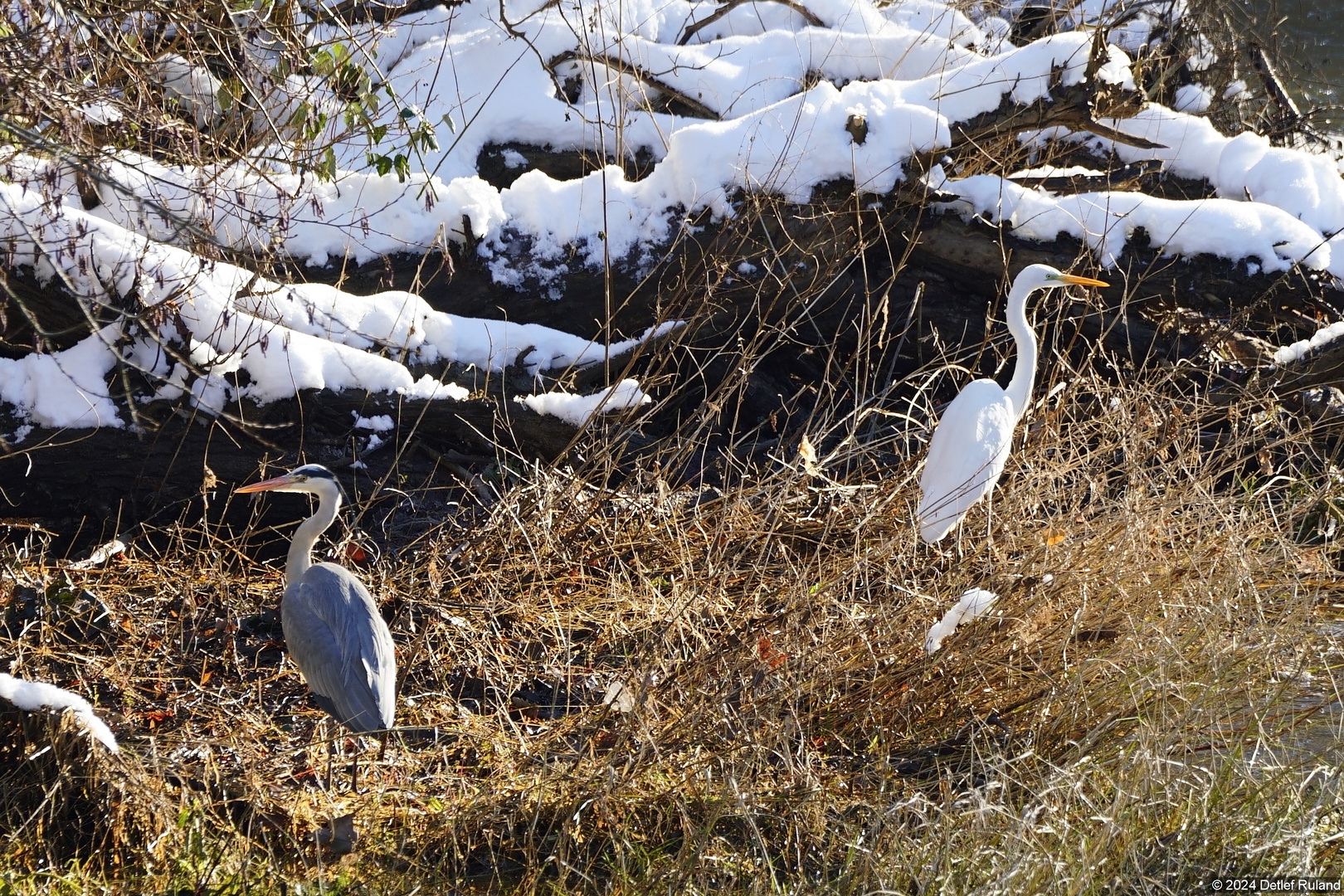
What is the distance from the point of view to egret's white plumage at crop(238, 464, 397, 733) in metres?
3.24

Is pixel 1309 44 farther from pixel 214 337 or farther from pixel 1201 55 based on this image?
pixel 214 337

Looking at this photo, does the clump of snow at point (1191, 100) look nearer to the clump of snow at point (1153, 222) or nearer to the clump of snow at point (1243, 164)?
the clump of snow at point (1243, 164)

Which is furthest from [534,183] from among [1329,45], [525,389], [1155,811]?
[1329,45]

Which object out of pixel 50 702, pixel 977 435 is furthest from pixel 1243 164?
pixel 50 702

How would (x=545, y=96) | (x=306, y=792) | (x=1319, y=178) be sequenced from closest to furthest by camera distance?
(x=306, y=792), (x=1319, y=178), (x=545, y=96)

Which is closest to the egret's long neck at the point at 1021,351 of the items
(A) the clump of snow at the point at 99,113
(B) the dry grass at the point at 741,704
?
(B) the dry grass at the point at 741,704

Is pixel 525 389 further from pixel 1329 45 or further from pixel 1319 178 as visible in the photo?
pixel 1329 45

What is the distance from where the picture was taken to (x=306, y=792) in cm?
331

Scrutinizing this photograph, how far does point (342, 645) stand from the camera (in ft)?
10.9

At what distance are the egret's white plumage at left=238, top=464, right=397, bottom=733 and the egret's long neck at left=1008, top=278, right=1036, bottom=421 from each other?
8.57 ft

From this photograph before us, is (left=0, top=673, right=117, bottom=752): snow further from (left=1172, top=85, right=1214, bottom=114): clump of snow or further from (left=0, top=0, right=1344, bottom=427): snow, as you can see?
(left=1172, top=85, right=1214, bottom=114): clump of snow

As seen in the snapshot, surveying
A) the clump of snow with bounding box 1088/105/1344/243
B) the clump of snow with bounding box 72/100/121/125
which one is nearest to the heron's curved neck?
the clump of snow with bounding box 1088/105/1344/243

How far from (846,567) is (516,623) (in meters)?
1.22

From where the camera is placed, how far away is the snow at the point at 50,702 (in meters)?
2.88
